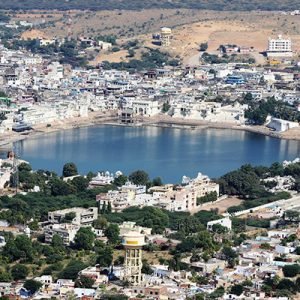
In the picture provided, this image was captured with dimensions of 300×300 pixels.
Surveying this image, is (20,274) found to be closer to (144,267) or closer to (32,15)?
(144,267)

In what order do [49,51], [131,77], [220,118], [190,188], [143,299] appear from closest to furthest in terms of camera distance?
[143,299] < [190,188] < [220,118] < [131,77] < [49,51]

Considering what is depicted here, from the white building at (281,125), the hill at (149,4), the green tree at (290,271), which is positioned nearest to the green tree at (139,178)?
the green tree at (290,271)

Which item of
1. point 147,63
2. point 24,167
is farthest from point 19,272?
point 147,63

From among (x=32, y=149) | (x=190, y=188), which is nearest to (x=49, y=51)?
(x=32, y=149)

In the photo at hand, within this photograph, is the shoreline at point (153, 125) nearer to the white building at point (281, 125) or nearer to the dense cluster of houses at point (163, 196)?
the white building at point (281, 125)

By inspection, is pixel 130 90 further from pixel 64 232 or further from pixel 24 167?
pixel 64 232

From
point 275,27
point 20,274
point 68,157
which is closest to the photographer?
point 20,274

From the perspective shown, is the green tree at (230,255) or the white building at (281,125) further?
the white building at (281,125)
